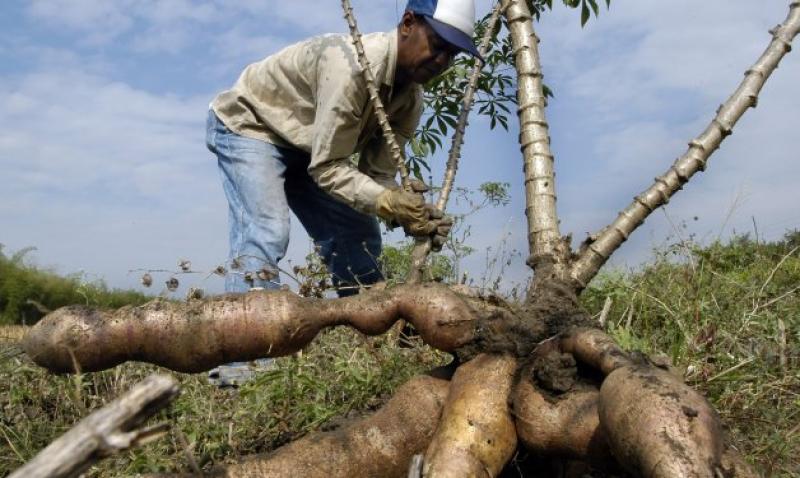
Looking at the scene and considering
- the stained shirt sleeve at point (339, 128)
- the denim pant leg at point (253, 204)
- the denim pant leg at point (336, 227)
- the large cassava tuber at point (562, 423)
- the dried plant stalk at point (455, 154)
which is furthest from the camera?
the denim pant leg at point (336, 227)

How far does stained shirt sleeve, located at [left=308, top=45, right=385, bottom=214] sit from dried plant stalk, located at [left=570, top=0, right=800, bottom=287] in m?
0.98

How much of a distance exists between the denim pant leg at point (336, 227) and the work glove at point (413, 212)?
0.79m

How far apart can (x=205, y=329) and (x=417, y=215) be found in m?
1.10

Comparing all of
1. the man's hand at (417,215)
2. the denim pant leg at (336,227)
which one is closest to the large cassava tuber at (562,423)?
the man's hand at (417,215)

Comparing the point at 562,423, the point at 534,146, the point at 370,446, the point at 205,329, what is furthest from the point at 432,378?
the point at 534,146

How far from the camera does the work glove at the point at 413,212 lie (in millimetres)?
2918

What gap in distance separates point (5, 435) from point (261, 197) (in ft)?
4.75

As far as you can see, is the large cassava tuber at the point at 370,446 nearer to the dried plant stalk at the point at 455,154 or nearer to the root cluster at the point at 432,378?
the root cluster at the point at 432,378

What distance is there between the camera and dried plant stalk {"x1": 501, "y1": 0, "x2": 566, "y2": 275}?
7.88 ft

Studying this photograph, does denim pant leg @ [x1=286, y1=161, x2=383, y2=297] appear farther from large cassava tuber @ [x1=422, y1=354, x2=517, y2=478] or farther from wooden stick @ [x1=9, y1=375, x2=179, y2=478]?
wooden stick @ [x1=9, y1=375, x2=179, y2=478]

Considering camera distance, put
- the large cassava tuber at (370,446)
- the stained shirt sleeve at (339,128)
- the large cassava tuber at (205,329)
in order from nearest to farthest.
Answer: the large cassava tuber at (370,446) < the large cassava tuber at (205,329) < the stained shirt sleeve at (339,128)

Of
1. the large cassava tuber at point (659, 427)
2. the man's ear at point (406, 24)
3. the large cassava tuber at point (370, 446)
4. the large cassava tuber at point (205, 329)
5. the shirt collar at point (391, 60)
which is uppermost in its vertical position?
the man's ear at point (406, 24)

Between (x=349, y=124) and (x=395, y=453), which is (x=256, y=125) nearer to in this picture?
(x=349, y=124)

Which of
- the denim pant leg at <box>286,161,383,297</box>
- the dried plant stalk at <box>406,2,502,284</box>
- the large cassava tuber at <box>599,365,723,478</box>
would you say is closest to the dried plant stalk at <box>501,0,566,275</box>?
the dried plant stalk at <box>406,2,502,284</box>
